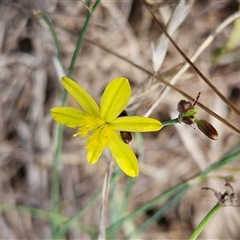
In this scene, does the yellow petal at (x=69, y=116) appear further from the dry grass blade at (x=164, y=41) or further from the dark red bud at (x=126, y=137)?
the dry grass blade at (x=164, y=41)

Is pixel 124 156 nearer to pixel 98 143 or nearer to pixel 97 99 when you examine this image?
pixel 98 143

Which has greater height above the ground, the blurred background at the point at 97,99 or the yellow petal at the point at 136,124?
the blurred background at the point at 97,99

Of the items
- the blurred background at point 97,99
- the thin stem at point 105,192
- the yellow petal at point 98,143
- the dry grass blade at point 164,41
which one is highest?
the blurred background at point 97,99

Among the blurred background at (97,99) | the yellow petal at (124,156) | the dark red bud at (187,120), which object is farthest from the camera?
the blurred background at (97,99)

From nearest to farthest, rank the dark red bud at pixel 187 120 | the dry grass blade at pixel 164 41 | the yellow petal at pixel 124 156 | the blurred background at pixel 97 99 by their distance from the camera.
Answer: the dark red bud at pixel 187 120, the yellow petal at pixel 124 156, the dry grass blade at pixel 164 41, the blurred background at pixel 97 99

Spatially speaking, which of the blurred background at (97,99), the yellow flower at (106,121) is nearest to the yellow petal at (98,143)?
the yellow flower at (106,121)

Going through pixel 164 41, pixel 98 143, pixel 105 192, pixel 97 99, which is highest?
pixel 97 99

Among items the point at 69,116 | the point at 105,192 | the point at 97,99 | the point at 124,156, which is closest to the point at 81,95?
the point at 69,116

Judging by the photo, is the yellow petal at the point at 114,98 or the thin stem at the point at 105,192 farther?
the thin stem at the point at 105,192
